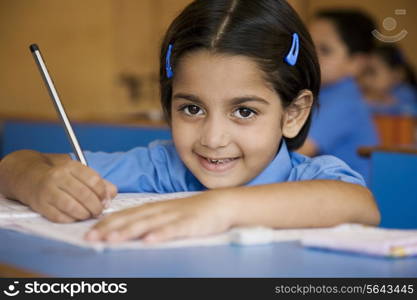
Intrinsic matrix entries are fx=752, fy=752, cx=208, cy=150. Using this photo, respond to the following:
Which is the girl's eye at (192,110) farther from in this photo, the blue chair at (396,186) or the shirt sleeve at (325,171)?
the blue chair at (396,186)

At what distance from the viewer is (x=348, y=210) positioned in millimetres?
930

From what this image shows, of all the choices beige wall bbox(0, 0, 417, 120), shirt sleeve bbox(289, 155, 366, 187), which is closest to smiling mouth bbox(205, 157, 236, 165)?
shirt sleeve bbox(289, 155, 366, 187)

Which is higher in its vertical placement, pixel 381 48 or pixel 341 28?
pixel 381 48

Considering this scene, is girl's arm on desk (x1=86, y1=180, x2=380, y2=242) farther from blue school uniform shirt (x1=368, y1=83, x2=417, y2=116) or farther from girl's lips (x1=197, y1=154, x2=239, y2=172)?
blue school uniform shirt (x1=368, y1=83, x2=417, y2=116)

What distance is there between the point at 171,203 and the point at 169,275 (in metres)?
0.20

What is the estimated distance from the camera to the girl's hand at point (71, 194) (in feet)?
2.76

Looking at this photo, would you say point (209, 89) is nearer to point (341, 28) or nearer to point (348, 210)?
point (348, 210)

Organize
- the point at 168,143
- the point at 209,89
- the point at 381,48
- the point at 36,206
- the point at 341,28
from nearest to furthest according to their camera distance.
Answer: the point at 36,206, the point at 209,89, the point at 168,143, the point at 341,28, the point at 381,48

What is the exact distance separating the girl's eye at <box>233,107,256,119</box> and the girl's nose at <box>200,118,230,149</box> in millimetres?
28

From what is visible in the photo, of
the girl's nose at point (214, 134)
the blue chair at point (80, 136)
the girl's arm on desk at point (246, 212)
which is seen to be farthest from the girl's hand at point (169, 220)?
the blue chair at point (80, 136)

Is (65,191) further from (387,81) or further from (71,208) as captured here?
(387,81)

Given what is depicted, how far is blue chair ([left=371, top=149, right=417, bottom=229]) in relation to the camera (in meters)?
1.81

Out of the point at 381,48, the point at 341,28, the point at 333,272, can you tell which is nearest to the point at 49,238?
the point at 333,272

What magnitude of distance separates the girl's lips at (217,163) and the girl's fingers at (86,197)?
0.30 meters
